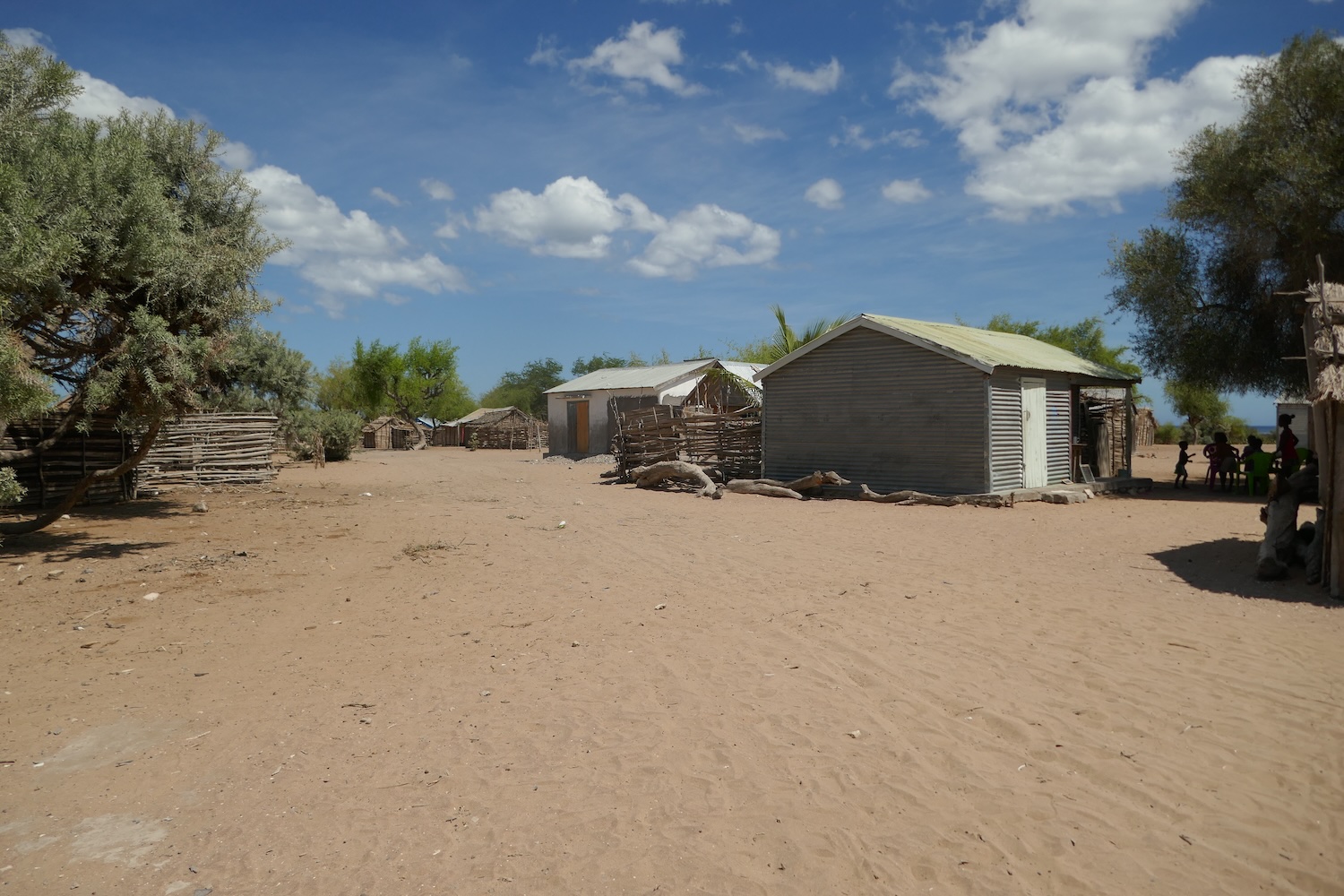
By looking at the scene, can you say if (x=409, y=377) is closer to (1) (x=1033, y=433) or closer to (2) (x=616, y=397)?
(2) (x=616, y=397)

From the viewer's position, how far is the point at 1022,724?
4.71 meters

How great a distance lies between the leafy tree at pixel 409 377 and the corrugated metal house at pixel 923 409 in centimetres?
3493

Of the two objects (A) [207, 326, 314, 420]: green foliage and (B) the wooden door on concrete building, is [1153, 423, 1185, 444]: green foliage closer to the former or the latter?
(B) the wooden door on concrete building

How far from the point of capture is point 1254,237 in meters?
18.6

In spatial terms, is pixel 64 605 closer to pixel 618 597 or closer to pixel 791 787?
pixel 618 597

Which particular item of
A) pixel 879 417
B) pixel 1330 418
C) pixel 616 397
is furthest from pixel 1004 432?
pixel 616 397

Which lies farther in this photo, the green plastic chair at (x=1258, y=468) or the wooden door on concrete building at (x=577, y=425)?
the wooden door on concrete building at (x=577, y=425)

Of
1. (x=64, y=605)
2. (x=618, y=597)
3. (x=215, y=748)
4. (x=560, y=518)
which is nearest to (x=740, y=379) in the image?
(x=560, y=518)

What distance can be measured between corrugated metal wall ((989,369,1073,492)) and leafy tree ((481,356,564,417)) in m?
57.4

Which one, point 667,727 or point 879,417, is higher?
point 879,417

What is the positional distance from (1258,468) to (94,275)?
20637 millimetres

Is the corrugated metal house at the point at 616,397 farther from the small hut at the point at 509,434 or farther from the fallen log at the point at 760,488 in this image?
the fallen log at the point at 760,488

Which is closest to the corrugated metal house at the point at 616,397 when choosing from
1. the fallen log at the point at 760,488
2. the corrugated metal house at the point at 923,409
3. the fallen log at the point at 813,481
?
the corrugated metal house at the point at 923,409

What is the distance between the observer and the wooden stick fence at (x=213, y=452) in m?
17.6
